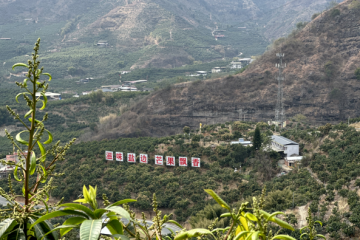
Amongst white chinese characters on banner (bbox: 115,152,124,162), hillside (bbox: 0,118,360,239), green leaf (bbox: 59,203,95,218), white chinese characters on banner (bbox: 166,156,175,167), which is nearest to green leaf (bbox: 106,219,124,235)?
green leaf (bbox: 59,203,95,218)

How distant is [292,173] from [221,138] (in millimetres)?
8736

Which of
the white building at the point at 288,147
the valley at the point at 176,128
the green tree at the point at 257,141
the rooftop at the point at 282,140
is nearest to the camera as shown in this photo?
the valley at the point at 176,128

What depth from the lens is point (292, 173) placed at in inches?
880

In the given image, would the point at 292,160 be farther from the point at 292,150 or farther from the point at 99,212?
the point at 99,212

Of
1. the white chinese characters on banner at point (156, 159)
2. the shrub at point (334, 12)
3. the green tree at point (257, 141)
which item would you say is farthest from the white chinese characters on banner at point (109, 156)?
the shrub at point (334, 12)

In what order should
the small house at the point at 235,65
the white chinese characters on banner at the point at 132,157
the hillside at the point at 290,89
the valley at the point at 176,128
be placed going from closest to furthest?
the valley at the point at 176,128, the white chinese characters on banner at the point at 132,157, the hillside at the point at 290,89, the small house at the point at 235,65

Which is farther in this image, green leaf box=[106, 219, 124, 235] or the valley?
the valley

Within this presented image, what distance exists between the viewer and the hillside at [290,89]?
1757 inches

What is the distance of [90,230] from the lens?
2.14 metres

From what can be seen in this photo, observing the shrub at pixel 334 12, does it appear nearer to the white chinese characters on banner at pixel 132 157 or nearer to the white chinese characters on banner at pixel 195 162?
the white chinese characters on banner at pixel 195 162

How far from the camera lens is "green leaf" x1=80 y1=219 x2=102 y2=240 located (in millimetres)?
2082

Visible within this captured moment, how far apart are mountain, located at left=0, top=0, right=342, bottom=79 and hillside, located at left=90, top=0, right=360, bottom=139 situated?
130ft

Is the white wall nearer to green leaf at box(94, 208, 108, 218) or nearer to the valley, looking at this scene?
the valley

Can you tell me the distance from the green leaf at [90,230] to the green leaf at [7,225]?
30.9 inches
